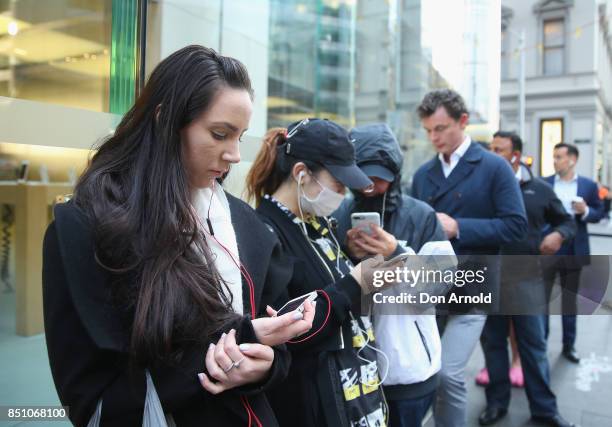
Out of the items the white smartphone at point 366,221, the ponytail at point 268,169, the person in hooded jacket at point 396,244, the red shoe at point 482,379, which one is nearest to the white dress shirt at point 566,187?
the red shoe at point 482,379

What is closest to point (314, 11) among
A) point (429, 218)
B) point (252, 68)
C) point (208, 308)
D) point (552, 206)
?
point (252, 68)

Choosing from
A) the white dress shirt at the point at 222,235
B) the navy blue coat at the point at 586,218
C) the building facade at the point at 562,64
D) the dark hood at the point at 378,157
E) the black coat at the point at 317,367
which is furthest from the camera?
the navy blue coat at the point at 586,218

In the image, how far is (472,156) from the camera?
2779 mm

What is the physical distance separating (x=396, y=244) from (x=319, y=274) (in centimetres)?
38

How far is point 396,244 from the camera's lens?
75.8 inches

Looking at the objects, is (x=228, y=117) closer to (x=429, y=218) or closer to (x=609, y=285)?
(x=429, y=218)

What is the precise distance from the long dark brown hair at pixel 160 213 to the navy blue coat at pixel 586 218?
431 cm

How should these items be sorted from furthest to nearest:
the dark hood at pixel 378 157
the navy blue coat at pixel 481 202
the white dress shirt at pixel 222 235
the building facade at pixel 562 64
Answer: the navy blue coat at pixel 481 202 < the building facade at pixel 562 64 < the dark hood at pixel 378 157 < the white dress shirt at pixel 222 235

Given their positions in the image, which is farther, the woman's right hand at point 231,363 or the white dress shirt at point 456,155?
the white dress shirt at point 456,155

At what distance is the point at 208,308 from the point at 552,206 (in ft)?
11.3

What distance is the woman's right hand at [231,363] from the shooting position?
1.04 metres

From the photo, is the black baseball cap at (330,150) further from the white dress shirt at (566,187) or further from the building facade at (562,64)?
the white dress shirt at (566,187)

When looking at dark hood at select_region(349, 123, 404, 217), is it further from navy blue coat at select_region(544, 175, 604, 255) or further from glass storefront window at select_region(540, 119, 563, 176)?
navy blue coat at select_region(544, 175, 604, 255)

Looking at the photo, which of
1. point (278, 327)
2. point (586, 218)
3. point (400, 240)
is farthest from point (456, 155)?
point (586, 218)
